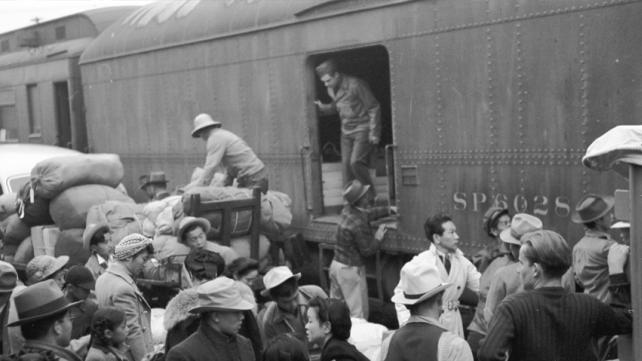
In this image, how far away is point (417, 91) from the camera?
26.0ft

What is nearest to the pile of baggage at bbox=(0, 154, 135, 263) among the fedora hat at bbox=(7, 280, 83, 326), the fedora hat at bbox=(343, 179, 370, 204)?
the fedora hat at bbox=(343, 179, 370, 204)

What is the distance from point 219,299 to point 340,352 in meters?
0.61

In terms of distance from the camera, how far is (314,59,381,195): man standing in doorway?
8812 mm

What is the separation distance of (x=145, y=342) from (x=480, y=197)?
3.04 metres

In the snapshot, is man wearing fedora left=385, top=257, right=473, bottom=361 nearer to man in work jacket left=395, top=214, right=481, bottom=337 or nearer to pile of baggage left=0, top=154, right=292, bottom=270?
man in work jacket left=395, top=214, right=481, bottom=337

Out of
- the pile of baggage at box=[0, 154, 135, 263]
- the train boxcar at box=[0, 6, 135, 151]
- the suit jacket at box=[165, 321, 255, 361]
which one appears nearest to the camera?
the suit jacket at box=[165, 321, 255, 361]

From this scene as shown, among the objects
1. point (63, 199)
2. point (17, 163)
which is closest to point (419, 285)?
point (63, 199)

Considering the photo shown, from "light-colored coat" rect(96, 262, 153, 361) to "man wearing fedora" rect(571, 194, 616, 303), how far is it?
2396 mm

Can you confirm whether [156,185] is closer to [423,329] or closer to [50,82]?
[50,82]

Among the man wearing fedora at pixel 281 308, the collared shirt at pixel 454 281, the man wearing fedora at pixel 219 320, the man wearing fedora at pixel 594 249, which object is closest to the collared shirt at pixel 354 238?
the collared shirt at pixel 454 281

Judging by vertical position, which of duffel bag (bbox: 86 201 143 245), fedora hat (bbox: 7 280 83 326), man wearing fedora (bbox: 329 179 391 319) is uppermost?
fedora hat (bbox: 7 280 83 326)

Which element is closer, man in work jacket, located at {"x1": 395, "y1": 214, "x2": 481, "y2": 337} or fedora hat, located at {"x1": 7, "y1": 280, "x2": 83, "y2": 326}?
fedora hat, located at {"x1": 7, "y1": 280, "x2": 83, "y2": 326}

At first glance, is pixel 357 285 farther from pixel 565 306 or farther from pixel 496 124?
pixel 565 306

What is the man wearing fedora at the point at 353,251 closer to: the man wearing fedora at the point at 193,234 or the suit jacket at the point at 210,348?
the man wearing fedora at the point at 193,234
